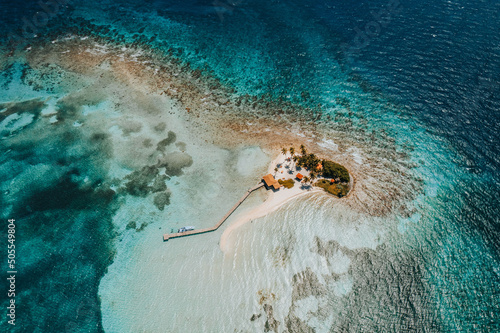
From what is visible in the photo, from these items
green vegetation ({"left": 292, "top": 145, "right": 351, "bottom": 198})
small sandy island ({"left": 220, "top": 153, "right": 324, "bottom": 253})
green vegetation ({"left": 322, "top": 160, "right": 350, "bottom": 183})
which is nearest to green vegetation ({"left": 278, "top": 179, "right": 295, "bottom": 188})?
small sandy island ({"left": 220, "top": 153, "right": 324, "bottom": 253})

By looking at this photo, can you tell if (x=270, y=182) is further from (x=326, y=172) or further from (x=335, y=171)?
(x=335, y=171)

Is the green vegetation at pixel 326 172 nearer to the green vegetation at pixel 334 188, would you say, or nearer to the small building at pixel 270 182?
the green vegetation at pixel 334 188

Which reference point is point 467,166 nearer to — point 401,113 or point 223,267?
point 401,113

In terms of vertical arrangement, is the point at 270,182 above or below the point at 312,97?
below

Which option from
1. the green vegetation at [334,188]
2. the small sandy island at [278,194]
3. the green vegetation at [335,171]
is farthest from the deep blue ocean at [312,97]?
the small sandy island at [278,194]

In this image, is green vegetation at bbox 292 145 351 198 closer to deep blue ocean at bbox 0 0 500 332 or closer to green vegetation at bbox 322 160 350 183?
green vegetation at bbox 322 160 350 183

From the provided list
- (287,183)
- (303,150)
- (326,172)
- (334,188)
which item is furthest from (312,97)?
(287,183)

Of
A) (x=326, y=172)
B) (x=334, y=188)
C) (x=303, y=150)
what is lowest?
(x=334, y=188)
